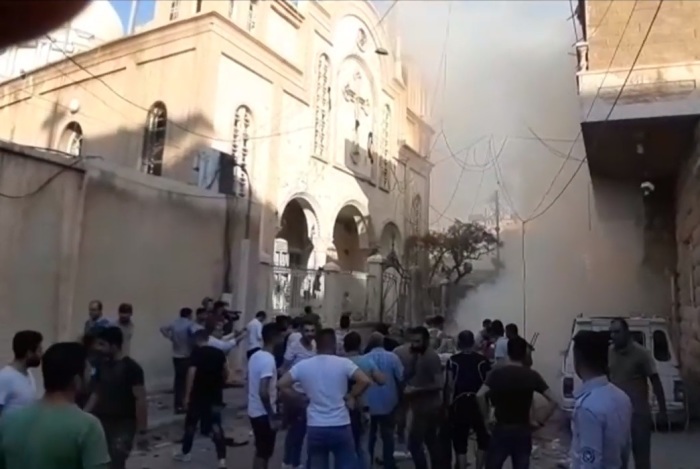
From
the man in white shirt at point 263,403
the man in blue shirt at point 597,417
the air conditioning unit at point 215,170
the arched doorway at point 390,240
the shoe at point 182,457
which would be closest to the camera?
the man in blue shirt at point 597,417

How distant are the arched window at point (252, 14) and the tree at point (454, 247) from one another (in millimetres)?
12526

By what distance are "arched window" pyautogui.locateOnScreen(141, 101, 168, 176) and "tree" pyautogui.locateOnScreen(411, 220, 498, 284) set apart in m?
13.4

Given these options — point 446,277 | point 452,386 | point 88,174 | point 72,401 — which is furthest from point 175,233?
point 446,277

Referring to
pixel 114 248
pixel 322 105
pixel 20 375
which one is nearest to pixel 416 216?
pixel 322 105

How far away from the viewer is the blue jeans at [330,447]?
4773 mm

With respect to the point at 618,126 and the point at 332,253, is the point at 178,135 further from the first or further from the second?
the point at 618,126

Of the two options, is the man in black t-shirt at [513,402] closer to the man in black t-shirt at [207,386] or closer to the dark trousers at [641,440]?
the dark trousers at [641,440]

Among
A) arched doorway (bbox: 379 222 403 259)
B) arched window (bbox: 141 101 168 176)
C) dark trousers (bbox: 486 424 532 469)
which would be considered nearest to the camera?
dark trousers (bbox: 486 424 532 469)

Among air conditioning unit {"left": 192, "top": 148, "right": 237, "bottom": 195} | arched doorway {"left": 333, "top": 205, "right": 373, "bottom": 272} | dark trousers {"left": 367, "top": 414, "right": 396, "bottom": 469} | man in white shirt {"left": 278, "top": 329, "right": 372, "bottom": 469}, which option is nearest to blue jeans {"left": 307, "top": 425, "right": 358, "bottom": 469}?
man in white shirt {"left": 278, "top": 329, "right": 372, "bottom": 469}

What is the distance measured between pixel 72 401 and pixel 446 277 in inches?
1055

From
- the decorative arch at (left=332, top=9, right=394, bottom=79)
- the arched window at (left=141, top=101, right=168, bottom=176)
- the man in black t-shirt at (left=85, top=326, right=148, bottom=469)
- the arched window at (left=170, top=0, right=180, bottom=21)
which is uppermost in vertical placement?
the decorative arch at (left=332, top=9, right=394, bottom=79)

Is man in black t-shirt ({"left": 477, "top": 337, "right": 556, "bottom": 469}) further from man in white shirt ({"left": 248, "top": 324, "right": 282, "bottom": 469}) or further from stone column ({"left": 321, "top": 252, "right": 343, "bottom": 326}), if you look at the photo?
stone column ({"left": 321, "top": 252, "right": 343, "bottom": 326})

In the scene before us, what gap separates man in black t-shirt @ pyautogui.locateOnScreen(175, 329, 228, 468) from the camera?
656 cm


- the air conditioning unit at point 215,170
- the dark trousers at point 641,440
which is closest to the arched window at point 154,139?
the air conditioning unit at point 215,170
